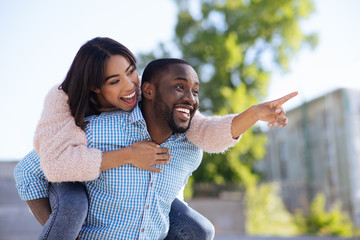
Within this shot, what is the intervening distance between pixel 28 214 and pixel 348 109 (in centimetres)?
1222

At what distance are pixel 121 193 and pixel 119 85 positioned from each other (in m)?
0.65

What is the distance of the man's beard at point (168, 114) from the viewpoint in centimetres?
255

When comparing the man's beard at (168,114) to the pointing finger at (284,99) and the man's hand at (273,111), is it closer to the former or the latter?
the man's hand at (273,111)

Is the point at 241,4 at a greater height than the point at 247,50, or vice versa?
the point at 241,4

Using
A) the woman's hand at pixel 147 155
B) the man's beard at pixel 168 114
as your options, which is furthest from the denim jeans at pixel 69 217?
the man's beard at pixel 168 114

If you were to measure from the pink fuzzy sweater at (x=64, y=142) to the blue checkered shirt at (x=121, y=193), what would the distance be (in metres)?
0.12

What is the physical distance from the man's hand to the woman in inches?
9.2

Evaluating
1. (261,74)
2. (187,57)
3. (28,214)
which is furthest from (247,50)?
(28,214)

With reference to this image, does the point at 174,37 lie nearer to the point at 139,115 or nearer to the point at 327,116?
the point at 327,116

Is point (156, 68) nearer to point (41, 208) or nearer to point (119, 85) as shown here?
point (119, 85)

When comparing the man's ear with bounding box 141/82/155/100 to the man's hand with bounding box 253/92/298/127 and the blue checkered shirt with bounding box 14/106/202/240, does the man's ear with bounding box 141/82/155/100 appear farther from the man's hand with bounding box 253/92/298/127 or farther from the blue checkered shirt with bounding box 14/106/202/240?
the man's hand with bounding box 253/92/298/127

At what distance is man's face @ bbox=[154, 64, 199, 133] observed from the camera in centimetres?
254

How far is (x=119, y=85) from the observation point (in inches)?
102

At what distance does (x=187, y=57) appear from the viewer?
15.6 metres
